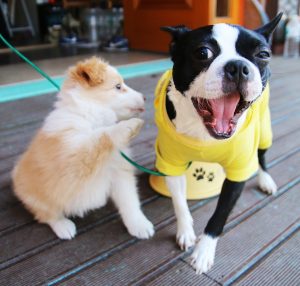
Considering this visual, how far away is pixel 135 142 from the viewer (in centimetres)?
227

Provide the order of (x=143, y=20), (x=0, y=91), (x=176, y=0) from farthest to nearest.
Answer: (x=143, y=20) < (x=176, y=0) < (x=0, y=91)

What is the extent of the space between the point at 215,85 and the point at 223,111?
4.4 inches

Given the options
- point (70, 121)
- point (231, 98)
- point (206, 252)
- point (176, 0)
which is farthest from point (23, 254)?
point (176, 0)

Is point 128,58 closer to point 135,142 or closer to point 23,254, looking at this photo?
point 135,142

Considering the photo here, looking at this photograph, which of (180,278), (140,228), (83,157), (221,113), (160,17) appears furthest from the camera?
(160,17)

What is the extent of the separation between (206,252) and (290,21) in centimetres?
483

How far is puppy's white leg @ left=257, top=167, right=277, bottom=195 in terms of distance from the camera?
1.69 meters

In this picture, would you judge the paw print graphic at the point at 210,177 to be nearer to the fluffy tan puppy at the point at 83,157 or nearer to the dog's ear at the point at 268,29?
the fluffy tan puppy at the point at 83,157

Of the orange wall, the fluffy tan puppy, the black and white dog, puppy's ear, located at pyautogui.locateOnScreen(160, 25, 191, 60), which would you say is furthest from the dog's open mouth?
the orange wall

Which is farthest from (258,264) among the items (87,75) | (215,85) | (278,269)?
(87,75)

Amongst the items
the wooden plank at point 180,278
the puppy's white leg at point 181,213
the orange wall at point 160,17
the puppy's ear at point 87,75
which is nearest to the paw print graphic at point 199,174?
the puppy's white leg at point 181,213

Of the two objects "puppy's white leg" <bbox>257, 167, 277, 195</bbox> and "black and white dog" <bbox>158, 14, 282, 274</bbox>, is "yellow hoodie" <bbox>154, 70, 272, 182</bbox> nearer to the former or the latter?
"black and white dog" <bbox>158, 14, 282, 274</bbox>

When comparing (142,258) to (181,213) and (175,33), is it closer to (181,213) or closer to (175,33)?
(181,213)

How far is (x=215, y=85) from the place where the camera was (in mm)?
1003
